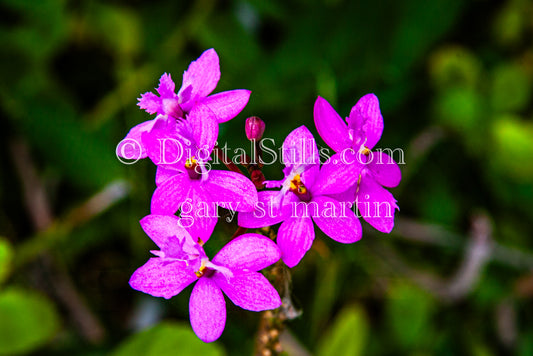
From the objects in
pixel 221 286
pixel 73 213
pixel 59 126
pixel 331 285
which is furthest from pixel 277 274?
pixel 59 126

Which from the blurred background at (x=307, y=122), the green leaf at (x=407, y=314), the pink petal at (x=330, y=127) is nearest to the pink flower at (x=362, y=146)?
the pink petal at (x=330, y=127)

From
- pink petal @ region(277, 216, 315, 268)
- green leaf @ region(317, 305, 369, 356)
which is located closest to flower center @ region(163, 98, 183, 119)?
pink petal @ region(277, 216, 315, 268)

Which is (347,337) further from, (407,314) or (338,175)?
(338,175)

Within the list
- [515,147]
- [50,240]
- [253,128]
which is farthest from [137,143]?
[515,147]

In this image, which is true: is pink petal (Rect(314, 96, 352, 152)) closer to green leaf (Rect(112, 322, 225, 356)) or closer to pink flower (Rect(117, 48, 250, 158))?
pink flower (Rect(117, 48, 250, 158))

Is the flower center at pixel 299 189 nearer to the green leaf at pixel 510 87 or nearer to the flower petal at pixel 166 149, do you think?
the flower petal at pixel 166 149

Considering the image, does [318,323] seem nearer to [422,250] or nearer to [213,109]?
[422,250]
